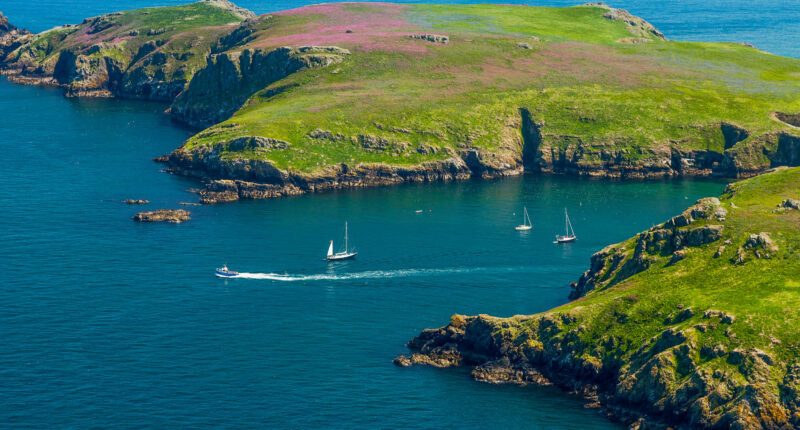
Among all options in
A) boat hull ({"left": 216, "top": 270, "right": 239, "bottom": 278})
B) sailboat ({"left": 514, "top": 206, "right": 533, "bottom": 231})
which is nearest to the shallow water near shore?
sailboat ({"left": 514, "top": 206, "right": 533, "bottom": 231})

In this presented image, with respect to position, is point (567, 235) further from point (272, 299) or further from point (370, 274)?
point (272, 299)

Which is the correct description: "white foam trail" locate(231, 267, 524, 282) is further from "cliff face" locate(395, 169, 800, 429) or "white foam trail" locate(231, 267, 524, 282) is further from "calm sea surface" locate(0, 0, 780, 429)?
"cliff face" locate(395, 169, 800, 429)

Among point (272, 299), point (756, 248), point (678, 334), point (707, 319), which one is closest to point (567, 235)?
point (756, 248)

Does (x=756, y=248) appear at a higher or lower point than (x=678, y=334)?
higher

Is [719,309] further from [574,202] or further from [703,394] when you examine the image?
[574,202]

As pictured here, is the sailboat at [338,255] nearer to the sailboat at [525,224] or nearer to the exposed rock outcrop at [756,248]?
the sailboat at [525,224]

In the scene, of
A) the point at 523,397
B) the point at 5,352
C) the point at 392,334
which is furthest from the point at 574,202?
the point at 5,352
